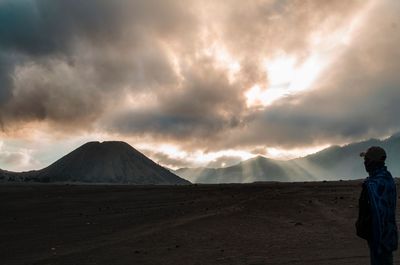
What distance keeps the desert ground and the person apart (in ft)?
26.3

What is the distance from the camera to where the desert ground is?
18.0m

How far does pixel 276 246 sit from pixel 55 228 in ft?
43.0

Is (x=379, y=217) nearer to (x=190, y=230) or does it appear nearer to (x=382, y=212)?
(x=382, y=212)

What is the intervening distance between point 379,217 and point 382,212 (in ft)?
0.34

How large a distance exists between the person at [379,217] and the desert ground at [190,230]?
801cm

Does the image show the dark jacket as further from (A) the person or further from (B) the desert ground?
(B) the desert ground

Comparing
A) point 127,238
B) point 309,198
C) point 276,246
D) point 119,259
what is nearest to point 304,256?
point 276,246

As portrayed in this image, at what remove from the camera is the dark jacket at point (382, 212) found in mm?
8430

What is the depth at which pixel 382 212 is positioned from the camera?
27.7 feet

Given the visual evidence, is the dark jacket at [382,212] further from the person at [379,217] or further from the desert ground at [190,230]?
the desert ground at [190,230]

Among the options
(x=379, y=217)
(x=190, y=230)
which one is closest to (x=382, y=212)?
(x=379, y=217)

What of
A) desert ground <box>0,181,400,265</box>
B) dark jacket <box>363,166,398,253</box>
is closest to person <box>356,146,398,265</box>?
dark jacket <box>363,166,398,253</box>

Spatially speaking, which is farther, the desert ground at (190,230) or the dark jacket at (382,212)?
the desert ground at (190,230)

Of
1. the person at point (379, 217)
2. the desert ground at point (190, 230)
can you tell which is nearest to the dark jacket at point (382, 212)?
the person at point (379, 217)
